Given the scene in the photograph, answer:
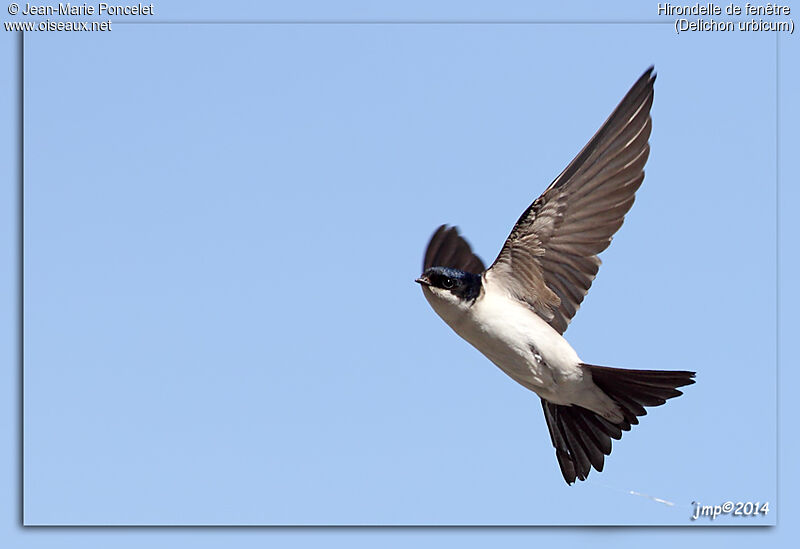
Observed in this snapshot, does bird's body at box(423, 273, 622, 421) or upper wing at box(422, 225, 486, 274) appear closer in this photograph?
bird's body at box(423, 273, 622, 421)

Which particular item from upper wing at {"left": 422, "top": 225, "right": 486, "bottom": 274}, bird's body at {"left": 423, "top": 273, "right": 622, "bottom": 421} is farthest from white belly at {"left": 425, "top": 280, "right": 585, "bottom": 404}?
upper wing at {"left": 422, "top": 225, "right": 486, "bottom": 274}

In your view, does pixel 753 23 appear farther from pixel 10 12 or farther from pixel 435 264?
pixel 10 12

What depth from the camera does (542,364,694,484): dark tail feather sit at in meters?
5.20

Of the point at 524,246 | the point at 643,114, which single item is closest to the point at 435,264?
the point at 524,246

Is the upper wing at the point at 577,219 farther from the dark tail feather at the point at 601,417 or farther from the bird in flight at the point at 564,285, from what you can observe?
the dark tail feather at the point at 601,417

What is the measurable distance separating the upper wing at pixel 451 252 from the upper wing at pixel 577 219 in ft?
3.25

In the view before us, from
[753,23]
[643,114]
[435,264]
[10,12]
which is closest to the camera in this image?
[643,114]

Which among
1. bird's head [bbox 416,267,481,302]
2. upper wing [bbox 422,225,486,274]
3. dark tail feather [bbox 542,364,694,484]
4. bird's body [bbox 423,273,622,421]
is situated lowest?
dark tail feather [bbox 542,364,694,484]

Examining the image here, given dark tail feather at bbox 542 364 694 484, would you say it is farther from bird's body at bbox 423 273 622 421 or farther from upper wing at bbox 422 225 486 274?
upper wing at bbox 422 225 486 274

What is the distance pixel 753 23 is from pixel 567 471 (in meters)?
2.04

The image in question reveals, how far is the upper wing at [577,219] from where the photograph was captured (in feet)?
17.0

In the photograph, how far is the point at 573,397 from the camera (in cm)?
548

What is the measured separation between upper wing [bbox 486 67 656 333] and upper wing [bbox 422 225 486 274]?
991mm

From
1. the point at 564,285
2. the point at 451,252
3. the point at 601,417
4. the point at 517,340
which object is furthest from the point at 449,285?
the point at 451,252
